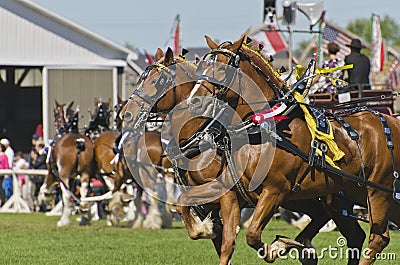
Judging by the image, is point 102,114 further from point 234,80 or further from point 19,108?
point 19,108

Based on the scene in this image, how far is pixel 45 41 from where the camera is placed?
26359 mm

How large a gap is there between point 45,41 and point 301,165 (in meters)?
18.9

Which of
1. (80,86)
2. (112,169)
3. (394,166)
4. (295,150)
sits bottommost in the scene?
(112,169)

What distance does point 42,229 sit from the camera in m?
16.5

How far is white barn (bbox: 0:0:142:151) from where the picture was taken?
85.5 feet

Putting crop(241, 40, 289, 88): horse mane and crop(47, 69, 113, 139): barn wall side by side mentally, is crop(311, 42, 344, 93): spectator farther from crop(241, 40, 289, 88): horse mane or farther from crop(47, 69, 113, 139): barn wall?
crop(47, 69, 113, 139): barn wall

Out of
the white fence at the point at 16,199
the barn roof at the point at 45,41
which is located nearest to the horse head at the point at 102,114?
the white fence at the point at 16,199

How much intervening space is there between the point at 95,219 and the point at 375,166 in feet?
39.4

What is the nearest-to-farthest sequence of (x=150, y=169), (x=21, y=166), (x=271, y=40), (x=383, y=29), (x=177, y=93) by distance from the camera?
(x=177, y=93) → (x=150, y=169) → (x=271, y=40) → (x=21, y=166) → (x=383, y=29)

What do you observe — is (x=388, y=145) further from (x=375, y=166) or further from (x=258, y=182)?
(x=258, y=182)

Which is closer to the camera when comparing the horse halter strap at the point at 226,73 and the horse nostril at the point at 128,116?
the horse halter strap at the point at 226,73

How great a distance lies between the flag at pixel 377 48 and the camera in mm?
25047

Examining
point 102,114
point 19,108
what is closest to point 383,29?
point 19,108

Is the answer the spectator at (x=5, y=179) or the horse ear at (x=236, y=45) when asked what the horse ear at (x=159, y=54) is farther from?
the spectator at (x=5, y=179)
